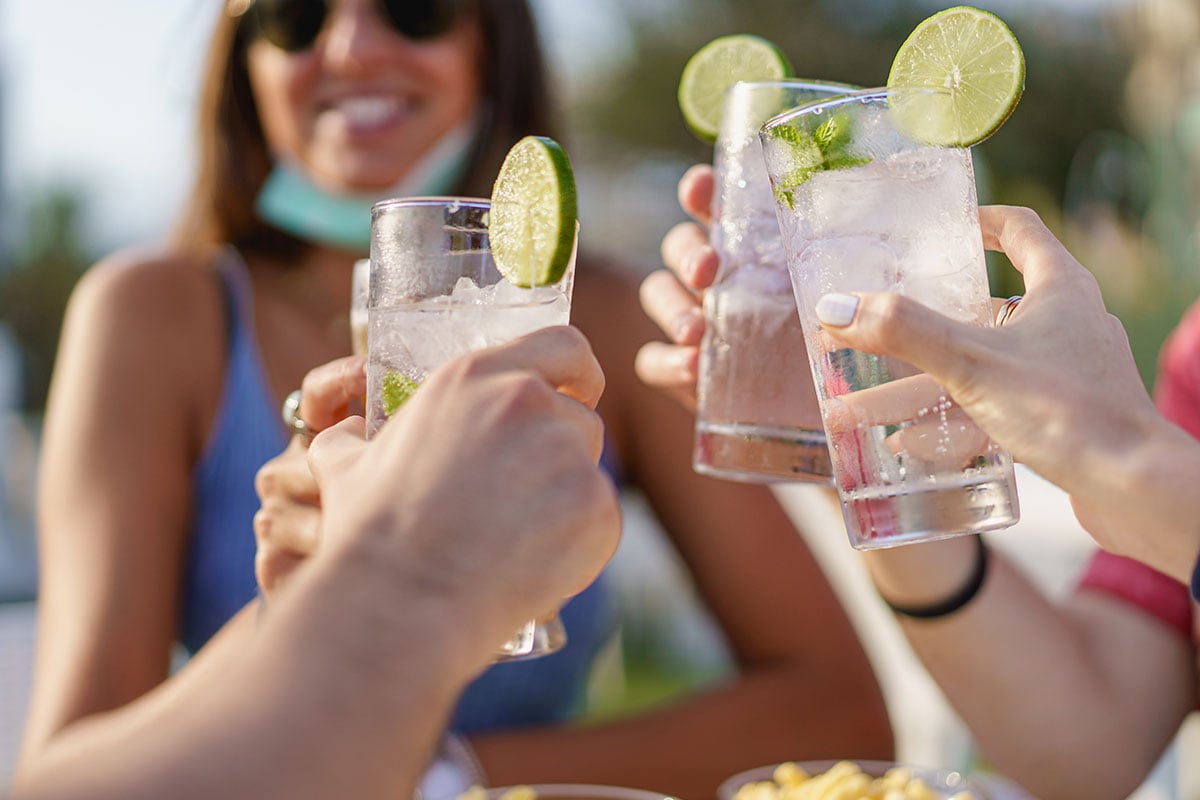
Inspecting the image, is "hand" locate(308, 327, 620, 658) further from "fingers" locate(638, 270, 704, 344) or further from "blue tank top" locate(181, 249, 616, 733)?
"blue tank top" locate(181, 249, 616, 733)

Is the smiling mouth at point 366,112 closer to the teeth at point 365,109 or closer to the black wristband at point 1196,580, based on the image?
the teeth at point 365,109

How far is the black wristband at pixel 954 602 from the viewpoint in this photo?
69.8 inches

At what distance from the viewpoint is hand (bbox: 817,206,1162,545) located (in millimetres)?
982

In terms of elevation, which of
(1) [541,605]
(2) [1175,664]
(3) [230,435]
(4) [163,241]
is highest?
(4) [163,241]

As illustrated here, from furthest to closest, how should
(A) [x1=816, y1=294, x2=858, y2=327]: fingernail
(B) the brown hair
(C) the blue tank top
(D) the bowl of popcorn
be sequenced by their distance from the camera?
(B) the brown hair
(C) the blue tank top
(D) the bowl of popcorn
(A) [x1=816, y1=294, x2=858, y2=327]: fingernail

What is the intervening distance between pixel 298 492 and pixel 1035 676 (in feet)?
4.25

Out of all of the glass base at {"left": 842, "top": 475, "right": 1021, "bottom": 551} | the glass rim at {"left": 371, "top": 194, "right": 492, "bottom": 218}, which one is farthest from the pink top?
the glass rim at {"left": 371, "top": 194, "right": 492, "bottom": 218}

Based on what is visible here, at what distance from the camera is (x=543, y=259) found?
111 cm

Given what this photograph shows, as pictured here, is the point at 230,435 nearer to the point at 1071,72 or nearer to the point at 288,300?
the point at 288,300

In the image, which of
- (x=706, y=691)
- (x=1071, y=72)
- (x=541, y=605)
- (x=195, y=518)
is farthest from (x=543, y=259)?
(x=1071, y=72)

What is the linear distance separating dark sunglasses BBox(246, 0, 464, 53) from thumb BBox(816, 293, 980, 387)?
177cm

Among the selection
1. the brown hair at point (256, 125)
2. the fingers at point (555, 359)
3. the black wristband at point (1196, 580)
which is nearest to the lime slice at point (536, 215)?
the fingers at point (555, 359)

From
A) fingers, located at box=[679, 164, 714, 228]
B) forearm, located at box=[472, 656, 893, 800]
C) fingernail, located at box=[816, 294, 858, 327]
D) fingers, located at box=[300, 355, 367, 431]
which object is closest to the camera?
Answer: fingernail, located at box=[816, 294, 858, 327]

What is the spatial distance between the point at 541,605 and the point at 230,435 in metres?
1.73
